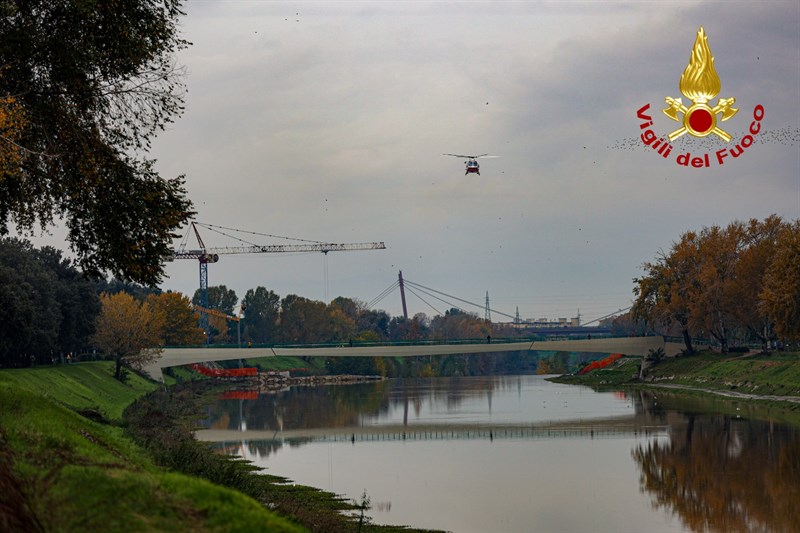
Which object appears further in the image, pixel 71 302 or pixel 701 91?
pixel 71 302

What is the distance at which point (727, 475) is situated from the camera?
4981cm

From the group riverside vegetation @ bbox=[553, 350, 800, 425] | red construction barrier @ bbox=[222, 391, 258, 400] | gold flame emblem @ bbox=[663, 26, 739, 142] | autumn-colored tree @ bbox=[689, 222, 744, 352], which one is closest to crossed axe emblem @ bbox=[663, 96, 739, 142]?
gold flame emblem @ bbox=[663, 26, 739, 142]

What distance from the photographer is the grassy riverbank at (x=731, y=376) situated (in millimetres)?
85500

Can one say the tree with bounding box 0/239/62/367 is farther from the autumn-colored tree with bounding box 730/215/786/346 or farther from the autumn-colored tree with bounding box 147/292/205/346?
the autumn-colored tree with bounding box 730/215/786/346

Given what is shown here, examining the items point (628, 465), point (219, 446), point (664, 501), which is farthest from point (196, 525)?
point (219, 446)

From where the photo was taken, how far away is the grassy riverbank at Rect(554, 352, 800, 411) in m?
85.5

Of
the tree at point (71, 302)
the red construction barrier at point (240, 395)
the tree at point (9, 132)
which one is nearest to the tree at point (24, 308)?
the tree at point (71, 302)

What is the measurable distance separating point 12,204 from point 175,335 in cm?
11889

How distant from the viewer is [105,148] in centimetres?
3434

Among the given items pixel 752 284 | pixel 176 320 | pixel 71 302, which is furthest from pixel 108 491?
pixel 176 320

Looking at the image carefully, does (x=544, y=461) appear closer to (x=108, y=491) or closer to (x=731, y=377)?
(x=108, y=491)

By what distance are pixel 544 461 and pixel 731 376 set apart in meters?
48.9

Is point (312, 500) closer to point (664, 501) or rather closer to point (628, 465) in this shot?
point (664, 501)

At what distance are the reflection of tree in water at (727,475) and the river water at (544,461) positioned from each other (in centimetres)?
8
